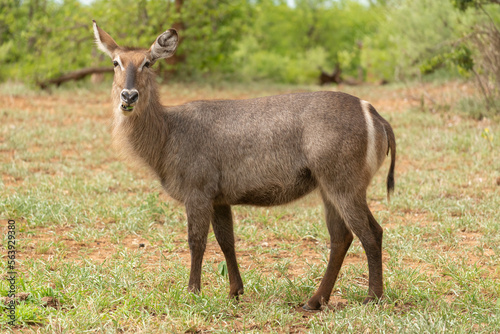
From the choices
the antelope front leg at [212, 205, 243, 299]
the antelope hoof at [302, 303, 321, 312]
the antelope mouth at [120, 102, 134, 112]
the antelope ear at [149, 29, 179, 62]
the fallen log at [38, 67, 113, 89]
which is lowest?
the fallen log at [38, 67, 113, 89]

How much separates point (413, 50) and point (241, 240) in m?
11.8

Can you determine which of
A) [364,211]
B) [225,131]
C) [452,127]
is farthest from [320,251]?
[452,127]

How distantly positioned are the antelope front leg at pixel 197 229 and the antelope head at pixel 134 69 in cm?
83

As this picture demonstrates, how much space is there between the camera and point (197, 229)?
155 inches

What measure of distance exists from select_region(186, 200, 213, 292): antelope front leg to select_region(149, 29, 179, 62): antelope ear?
1.18 m

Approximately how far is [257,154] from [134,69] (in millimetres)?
1078

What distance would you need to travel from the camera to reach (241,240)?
17.9 ft

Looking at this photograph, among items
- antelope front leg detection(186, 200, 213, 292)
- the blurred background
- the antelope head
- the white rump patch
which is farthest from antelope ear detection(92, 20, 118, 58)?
the blurred background

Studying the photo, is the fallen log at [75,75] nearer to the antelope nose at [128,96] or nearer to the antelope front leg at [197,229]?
the antelope nose at [128,96]

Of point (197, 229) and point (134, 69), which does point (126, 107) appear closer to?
point (134, 69)

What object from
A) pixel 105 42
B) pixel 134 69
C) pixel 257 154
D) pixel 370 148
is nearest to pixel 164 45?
pixel 134 69

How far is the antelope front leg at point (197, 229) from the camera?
3.94 metres

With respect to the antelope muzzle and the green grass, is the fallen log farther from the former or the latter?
the antelope muzzle

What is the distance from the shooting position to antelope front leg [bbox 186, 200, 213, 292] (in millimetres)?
3941
